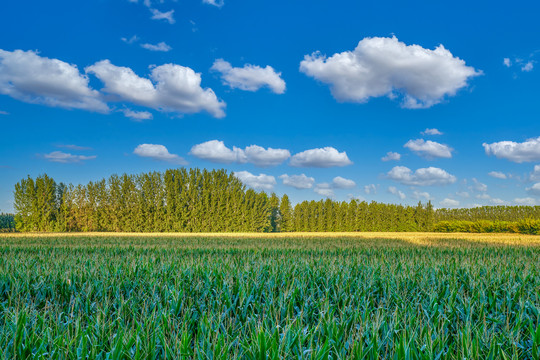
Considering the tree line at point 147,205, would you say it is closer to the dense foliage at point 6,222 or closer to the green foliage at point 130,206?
the green foliage at point 130,206

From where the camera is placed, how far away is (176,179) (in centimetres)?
5606

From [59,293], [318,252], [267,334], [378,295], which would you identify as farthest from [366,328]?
[318,252]

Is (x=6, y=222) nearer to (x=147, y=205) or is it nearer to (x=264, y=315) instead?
(x=147, y=205)

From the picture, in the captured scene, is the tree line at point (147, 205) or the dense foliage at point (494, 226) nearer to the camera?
the dense foliage at point (494, 226)

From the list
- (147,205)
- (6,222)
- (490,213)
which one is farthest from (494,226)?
(6,222)

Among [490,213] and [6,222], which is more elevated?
[490,213]

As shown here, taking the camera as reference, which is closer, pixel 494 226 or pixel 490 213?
pixel 494 226

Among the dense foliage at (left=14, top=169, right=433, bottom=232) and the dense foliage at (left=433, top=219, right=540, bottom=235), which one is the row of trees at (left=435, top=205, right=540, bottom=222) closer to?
the dense foliage at (left=433, top=219, right=540, bottom=235)

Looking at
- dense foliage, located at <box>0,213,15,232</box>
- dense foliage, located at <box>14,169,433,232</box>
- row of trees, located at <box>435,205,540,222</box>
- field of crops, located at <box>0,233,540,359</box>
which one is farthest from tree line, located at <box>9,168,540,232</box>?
field of crops, located at <box>0,233,540,359</box>

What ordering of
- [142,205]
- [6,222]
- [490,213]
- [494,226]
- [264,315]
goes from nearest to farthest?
[264,315] < [494,226] < [142,205] < [6,222] < [490,213]

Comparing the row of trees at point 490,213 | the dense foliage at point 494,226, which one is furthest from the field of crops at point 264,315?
the row of trees at point 490,213

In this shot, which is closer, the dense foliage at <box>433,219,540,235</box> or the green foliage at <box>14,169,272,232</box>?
the dense foliage at <box>433,219,540,235</box>

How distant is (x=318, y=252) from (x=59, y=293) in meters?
11.4

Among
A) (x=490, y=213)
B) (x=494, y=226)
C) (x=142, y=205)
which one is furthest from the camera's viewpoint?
(x=490, y=213)
